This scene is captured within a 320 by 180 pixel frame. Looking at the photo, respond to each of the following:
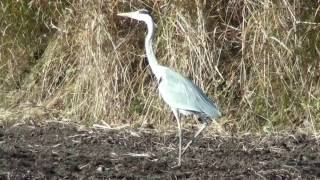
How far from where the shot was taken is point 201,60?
266 inches

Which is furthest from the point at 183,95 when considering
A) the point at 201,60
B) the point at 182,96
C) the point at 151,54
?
the point at 201,60

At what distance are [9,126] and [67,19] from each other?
129 centimetres

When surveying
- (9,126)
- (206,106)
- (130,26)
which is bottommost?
(9,126)

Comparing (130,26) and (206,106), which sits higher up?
(130,26)

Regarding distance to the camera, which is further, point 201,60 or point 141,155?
point 201,60

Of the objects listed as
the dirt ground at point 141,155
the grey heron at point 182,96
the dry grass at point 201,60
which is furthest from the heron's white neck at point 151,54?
the dry grass at point 201,60

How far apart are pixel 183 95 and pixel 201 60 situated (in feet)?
5.81

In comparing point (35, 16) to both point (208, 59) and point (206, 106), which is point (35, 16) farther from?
→ point (206, 106)

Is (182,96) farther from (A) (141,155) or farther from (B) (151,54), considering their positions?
(A) (141,155)

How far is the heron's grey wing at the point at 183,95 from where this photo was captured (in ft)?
16.5

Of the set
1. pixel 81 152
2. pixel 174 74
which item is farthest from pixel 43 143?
pixel 174 74

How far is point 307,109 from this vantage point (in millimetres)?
6535

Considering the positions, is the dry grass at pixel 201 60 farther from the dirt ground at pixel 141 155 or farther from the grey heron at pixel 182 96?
the grey heron at pixel 182 96

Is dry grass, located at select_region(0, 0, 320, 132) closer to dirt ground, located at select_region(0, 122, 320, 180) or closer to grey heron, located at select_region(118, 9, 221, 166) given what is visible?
dirt ground, located at select_region(0, 122, 320, 180)
